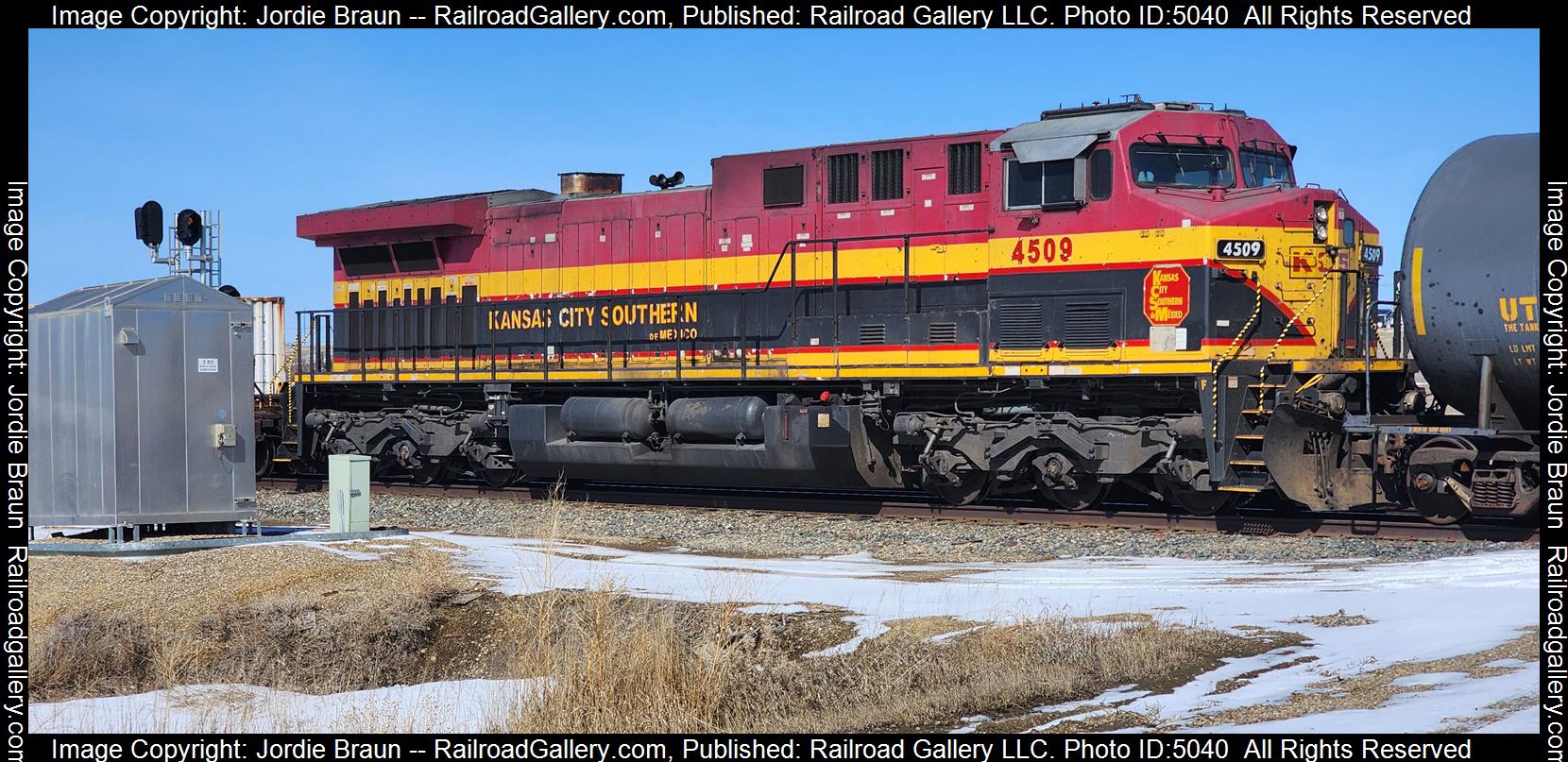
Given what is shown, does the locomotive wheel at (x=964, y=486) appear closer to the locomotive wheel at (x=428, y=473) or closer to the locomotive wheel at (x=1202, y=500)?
the locomotive wheel at (x=1202, y=500)

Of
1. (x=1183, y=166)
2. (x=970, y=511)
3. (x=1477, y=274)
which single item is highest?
(x=1183, y=166)

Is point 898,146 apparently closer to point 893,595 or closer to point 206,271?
point 893,595

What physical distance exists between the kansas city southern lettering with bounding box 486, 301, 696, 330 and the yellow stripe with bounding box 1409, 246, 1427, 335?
28.3 feet

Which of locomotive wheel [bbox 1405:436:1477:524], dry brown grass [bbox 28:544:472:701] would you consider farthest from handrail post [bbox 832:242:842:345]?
locomotive wheel [bbox 1405:436:1477:524]

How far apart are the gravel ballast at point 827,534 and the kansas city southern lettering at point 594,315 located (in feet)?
8.05

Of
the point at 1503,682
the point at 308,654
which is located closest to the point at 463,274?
the point at 308,654

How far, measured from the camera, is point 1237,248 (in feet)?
44.3

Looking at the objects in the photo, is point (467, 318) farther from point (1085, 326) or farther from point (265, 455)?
point (1085, 326)

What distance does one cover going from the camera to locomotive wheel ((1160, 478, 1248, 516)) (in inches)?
563

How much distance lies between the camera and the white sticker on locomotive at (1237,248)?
13.5 metres

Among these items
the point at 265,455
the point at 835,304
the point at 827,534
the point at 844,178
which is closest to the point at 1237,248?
the point at 835,304

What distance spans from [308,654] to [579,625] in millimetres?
1988

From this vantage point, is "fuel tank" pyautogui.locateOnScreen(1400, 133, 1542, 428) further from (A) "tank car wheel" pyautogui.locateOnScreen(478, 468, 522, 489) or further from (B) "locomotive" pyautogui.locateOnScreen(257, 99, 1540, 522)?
(A) "tank car wheel" pyautogui.locateOnScreen(478, 468, 522, 489)

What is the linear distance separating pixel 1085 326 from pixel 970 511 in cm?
258
